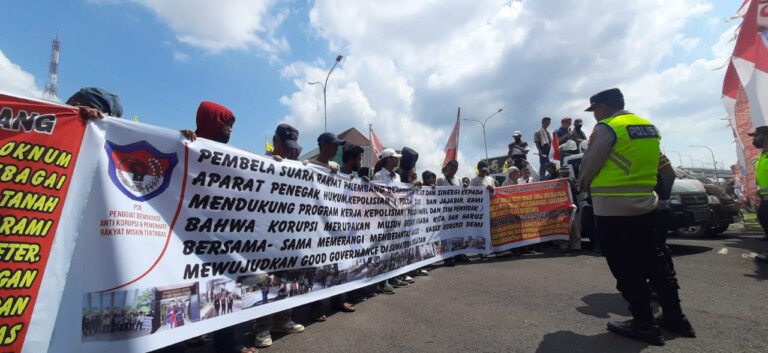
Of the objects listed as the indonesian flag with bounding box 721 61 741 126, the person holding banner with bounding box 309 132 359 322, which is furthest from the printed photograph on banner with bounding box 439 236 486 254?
the indonesian flag with bounding box 721 61 741 126

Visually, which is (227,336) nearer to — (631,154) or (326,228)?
(326,228)

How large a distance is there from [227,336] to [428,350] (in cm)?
162

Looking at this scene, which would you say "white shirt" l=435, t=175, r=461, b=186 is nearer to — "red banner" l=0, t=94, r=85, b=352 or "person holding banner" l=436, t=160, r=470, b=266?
"person holding banner" l=436, t=160, r=470, b=266

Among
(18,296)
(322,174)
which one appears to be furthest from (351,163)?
(18,296)

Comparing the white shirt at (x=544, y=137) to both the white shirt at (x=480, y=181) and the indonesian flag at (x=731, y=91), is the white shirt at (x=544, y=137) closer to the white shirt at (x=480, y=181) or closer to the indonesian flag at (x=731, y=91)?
the white shirt at (x=480, y=181)

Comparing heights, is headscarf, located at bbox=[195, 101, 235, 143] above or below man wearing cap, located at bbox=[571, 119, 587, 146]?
below

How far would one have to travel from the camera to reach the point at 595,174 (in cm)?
297

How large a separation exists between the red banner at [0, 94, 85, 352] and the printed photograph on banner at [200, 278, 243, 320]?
96 centimetres

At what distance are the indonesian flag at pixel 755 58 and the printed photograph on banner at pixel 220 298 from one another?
10.8m

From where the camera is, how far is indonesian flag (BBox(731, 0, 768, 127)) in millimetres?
7793

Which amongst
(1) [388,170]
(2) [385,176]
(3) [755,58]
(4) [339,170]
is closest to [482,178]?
(1) [388,170]

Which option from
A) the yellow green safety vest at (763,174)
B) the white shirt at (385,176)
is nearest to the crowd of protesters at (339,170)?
the white shirt at (385,176)

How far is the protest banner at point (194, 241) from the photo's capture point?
2.06 metres

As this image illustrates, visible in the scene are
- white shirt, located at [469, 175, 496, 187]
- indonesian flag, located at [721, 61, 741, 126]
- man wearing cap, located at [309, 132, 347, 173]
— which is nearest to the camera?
man wearing cap, located at [309, 132, 347, 173]
